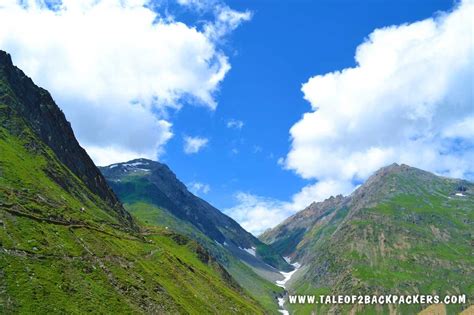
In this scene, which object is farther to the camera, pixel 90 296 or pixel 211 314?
pixel 211 314

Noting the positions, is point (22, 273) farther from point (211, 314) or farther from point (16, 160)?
point (16, 160)

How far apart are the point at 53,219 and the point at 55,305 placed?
55113mm

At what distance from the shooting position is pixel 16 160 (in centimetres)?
19612

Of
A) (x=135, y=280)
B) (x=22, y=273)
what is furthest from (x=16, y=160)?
(x=22, y=273)

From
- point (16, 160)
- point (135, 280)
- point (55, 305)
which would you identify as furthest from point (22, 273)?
point (16, 160)

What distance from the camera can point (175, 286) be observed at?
17988cm

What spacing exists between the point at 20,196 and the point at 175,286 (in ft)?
219

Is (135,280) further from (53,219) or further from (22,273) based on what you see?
(22,273)

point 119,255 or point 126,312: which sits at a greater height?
point 119,255

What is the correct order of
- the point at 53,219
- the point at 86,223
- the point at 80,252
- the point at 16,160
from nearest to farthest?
1. the point at 80,252
2. the point at 53,219
3. the point at 86,223
4. the point at 16,160

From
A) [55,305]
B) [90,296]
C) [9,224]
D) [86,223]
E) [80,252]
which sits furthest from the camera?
[86,223]

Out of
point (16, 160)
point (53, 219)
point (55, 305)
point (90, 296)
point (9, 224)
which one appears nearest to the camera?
point (55, 305)

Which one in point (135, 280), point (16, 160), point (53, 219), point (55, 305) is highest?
point (16, 160)

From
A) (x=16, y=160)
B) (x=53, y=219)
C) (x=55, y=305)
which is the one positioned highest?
(x=16, y=160)
